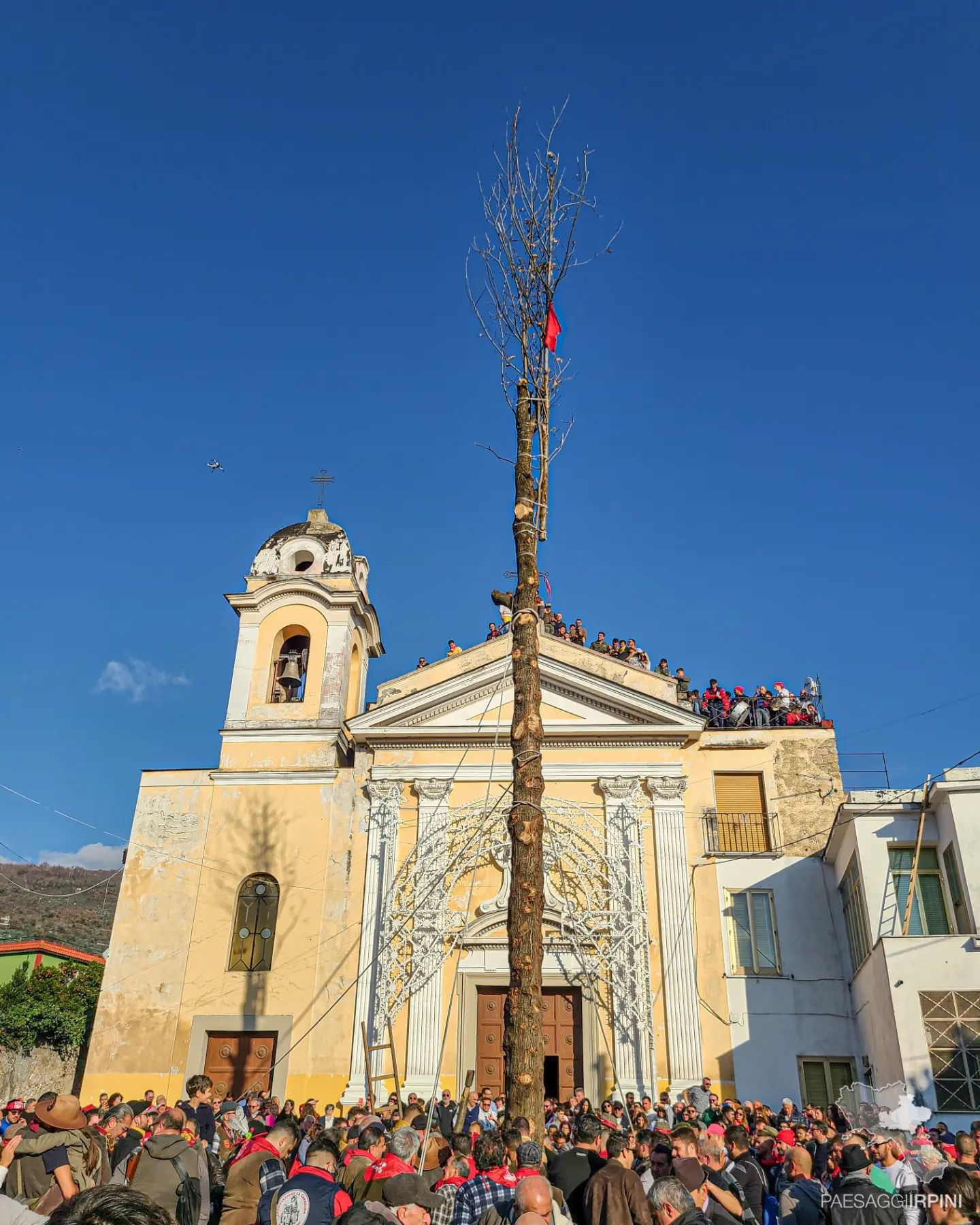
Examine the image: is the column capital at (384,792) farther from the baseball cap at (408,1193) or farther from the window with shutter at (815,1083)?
the baseball cap at (408,1193)

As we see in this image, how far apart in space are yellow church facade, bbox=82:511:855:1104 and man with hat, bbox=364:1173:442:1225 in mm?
12952

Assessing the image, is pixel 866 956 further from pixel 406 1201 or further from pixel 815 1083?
pixel 406 1201

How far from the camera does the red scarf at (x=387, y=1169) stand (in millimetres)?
7566

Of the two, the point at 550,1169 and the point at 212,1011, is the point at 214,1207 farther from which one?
the point at 212,1011

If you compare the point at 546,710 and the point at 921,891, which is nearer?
the point at 921,891

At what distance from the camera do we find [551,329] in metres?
12.4

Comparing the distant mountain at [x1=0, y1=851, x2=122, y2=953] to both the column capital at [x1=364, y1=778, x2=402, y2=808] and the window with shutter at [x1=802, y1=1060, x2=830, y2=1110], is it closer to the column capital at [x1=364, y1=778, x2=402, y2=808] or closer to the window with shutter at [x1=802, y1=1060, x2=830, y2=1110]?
the column capital at [x1=364, y1=778, x2=402, y2=808]

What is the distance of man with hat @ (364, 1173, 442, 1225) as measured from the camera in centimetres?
596

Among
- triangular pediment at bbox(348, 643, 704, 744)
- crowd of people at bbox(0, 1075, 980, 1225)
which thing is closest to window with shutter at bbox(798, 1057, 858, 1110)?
triangular pediment at bbox(348, 643, 704, 744)

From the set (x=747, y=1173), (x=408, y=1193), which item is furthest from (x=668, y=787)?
(x=408, y=1193)

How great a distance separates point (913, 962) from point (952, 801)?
2.86 m

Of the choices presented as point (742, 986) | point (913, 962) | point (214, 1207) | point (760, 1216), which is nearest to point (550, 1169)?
point (760, 1216)

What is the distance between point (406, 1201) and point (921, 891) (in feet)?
46.9

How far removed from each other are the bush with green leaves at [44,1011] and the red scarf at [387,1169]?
2428 cm
